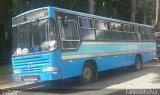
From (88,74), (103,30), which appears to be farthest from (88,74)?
(103,30)

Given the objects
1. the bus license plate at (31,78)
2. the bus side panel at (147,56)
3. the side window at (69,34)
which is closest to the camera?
the bus license plate at (31,78)

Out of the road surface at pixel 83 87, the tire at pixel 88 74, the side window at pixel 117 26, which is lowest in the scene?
the road surface at pixel 83 87

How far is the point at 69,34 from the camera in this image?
14555 millimetres

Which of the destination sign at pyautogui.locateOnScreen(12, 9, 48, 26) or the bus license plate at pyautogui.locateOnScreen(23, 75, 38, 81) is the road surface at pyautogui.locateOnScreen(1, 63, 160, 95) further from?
the destination sign at pyautogui.locateOnScreen(12, 9, 48, 26)

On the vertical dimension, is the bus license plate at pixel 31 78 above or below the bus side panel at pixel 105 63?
below

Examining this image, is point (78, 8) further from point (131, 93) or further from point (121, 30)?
point (131, 93)

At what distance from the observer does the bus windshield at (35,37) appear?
13.7 metres

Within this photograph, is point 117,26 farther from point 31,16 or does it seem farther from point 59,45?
point 59,45

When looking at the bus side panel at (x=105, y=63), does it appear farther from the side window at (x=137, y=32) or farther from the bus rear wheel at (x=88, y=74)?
the side window at (x=137, y=32)

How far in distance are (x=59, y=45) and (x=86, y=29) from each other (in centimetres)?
256

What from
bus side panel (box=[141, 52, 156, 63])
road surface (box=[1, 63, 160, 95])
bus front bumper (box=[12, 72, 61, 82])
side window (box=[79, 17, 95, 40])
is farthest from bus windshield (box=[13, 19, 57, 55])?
bus side panel (box=[141, 52, 156, 63])

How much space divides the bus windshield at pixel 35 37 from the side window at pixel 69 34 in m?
0.43

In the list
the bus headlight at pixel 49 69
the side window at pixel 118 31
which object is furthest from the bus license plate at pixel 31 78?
the side window at pixel 118 31

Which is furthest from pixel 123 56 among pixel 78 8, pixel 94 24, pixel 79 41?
pixel 78 8
